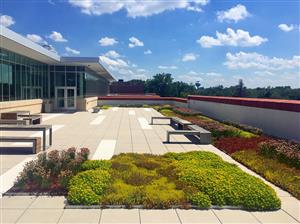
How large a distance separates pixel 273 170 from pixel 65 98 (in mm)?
27820

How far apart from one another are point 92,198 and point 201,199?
6.11 ft

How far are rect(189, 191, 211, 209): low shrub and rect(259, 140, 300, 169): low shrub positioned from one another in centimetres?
355

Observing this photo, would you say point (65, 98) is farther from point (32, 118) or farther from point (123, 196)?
point (123, 196)

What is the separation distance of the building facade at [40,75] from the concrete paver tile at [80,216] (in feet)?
45.3

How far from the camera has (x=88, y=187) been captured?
235 inches

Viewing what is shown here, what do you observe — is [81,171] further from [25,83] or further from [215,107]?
[25,83]

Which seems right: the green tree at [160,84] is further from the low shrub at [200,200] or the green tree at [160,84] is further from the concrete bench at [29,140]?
the low shrub at [200,200]

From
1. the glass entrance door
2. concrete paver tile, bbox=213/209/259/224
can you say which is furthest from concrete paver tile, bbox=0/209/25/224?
the glass entrance door

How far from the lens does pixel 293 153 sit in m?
8.72

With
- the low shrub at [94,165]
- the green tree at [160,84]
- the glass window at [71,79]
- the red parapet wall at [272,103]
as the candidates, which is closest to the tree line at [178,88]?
the green tree at [160,84]

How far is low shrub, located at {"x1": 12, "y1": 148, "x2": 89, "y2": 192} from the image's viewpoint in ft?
20.9

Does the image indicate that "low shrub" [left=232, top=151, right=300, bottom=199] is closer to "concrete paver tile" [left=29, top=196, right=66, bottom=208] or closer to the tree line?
"concrete paver tile" [left=29, top=196, right=66, bottom=208]

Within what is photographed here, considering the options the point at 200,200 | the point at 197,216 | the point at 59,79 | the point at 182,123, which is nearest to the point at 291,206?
the point at 200,200

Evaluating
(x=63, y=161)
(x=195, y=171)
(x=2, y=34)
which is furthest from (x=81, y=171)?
(x=2, y=34)
